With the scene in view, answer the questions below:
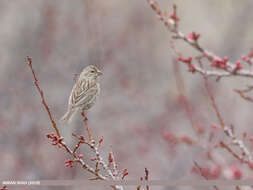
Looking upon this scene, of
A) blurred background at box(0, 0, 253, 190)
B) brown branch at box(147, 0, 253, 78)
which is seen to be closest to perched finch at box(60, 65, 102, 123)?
blurred background at box(0, 0, 253, 190)

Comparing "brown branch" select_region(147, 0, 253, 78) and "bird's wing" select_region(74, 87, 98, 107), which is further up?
"brown branch" select_region(147, 0, 253, 78)

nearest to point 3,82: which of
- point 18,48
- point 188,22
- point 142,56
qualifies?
point 18,48

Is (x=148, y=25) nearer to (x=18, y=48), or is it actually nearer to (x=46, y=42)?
(x=46, y=42)

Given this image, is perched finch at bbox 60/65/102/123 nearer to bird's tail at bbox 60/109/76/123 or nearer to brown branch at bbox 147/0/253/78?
bird's tail at bbox 60/109/76/123

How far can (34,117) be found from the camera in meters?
3.78

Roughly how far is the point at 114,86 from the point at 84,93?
3654 mm

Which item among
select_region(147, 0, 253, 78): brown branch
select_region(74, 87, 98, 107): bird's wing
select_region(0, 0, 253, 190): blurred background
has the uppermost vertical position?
select_region(0, 0, 253, 190): blurred background

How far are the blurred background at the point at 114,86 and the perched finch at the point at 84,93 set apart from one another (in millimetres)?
552

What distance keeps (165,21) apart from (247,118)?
5019 millimetres

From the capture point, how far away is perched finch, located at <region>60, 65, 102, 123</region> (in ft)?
3.68

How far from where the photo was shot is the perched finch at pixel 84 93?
1.12 meters

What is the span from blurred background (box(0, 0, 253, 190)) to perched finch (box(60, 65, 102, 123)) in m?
0.55

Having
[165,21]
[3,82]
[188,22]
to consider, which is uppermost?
[188,22]

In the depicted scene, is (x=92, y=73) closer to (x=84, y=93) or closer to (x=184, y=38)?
(x=84, y=93)
